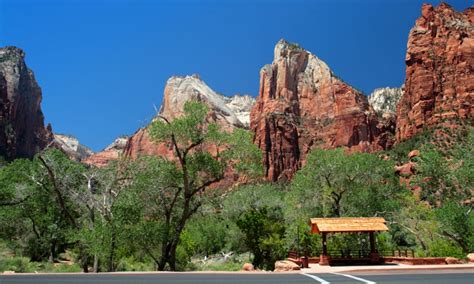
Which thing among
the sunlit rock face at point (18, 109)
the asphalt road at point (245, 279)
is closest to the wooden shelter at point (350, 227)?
the asphalt road at point (245, 279)

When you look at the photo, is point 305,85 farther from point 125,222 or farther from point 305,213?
point 125,222

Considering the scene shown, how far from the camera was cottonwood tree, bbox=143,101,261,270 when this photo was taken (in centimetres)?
2630

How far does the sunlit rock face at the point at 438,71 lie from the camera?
330 ft

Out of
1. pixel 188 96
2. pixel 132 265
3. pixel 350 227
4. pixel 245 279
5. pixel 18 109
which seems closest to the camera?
pixel 245 279

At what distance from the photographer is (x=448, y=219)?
35562 millimetres

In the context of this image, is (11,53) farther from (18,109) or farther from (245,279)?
(245,279)

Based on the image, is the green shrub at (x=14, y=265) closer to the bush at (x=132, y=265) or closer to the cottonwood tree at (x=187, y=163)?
the bush at (x=132, y=265)

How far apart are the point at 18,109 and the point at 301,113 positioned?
88265 mm

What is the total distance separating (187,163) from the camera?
27.4 metres

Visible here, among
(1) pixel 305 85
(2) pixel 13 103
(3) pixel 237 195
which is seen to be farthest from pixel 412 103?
(2) pixel 13 103

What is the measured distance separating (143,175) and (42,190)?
11.5 m

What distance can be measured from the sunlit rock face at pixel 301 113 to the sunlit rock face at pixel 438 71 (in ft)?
75.0

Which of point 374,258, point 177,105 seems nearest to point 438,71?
point 177,105

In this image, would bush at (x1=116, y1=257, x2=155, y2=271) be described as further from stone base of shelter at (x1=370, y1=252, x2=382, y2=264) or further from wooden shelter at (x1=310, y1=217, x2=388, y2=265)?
stone base of shelter at (x1=370, y1=252, x2=382, y2=264)
